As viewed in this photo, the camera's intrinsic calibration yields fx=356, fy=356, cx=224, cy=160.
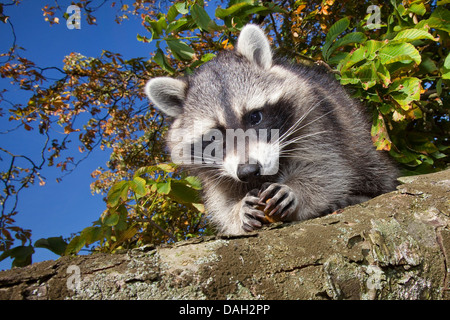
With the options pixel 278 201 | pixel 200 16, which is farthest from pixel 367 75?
pixel 200 16

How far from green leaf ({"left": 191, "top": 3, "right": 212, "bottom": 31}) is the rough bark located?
241cm

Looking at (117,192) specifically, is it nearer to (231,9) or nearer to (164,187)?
(164,187)

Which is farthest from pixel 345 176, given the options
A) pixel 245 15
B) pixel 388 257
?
pixel 245 15

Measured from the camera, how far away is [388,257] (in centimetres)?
179

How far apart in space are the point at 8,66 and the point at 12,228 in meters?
3.34

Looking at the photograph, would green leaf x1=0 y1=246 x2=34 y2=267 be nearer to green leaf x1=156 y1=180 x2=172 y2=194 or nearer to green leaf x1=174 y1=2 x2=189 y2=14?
green leaf x1=156 y1=180 x2=172 y2=194

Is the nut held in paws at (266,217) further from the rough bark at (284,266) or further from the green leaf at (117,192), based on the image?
the green leaf at (117,192)

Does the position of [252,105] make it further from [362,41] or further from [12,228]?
[12,228]

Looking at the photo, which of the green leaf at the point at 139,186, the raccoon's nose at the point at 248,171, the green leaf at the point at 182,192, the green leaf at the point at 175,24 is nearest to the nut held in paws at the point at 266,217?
the raccoon's nose at the point at 248,171

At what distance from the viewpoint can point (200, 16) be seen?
3.57 meters

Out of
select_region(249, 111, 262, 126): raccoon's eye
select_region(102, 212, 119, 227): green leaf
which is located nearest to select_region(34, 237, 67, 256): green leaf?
select_region(102, 212, 119, 227): green leaf

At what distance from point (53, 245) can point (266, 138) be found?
2090 millimetres

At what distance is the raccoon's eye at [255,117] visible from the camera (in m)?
3.20

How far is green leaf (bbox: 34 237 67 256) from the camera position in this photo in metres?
3.11
